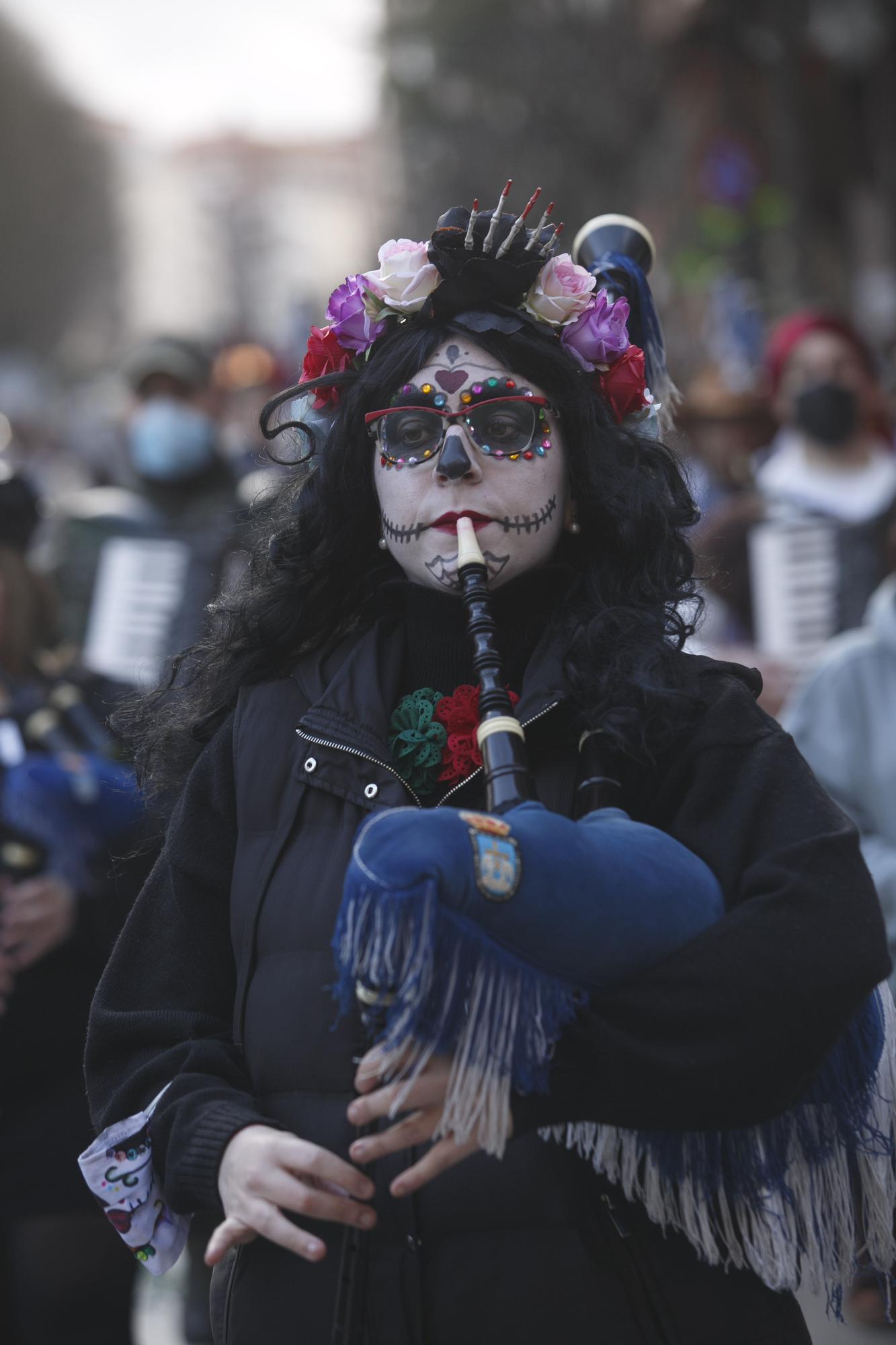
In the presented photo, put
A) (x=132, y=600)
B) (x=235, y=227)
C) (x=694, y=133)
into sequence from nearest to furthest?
(x=132, y=600)
(x=694, y=133)
(x=235, y=227)

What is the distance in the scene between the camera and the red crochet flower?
2078 millimetres

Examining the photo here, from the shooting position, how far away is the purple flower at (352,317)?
7.25 feet

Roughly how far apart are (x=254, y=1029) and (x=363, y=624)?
599mm

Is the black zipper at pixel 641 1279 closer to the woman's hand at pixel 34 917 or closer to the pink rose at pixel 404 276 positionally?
the pink rose at pixel 404 276

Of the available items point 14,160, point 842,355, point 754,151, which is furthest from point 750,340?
point 14,160

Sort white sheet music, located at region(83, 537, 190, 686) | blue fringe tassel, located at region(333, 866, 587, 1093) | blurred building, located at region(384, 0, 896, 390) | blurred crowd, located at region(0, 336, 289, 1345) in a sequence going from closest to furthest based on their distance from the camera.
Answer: blue fringe tassel, located at region(333, 866, 587, 1093), blurred crowd, located at region(0, 336, 289, 1345), white sheet music, located at region(83, 537, 190, 686), blurred building, located at region(384, 0, 896, 390)

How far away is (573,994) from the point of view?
1.73 metres

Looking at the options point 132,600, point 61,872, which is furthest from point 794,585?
point 61,872

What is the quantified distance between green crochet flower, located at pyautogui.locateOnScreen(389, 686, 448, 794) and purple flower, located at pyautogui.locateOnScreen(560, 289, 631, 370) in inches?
21.1

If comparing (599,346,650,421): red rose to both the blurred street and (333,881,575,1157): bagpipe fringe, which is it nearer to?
the blurred street

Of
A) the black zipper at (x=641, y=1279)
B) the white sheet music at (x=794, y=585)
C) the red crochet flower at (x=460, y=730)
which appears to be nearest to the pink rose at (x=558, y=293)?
the red crochet flower at (x=460, y=730)

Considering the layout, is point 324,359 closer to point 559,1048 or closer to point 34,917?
point 559,1048

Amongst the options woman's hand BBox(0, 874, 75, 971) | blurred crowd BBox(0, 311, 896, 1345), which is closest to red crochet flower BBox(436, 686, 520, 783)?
blurred crowd BBox(0, 311, 896, 1345)

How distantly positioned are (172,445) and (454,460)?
435cm
